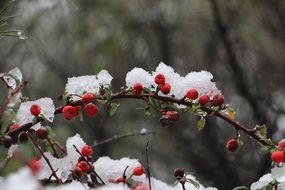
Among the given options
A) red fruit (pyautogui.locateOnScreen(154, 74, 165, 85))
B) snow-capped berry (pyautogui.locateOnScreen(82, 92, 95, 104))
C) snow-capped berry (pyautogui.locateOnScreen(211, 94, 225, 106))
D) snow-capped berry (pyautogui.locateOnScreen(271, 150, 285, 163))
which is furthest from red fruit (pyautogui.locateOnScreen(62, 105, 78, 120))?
snow-capped berry (pyautogui.locateOnScreen(271, 150, 285, 163))

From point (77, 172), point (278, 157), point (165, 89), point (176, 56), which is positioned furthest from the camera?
point (176, 56)

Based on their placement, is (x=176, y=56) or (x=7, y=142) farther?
(x=176, y=56)

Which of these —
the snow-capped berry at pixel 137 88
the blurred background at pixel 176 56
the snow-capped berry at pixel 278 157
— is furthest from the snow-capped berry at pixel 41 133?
the blurred background at pixel 176 56

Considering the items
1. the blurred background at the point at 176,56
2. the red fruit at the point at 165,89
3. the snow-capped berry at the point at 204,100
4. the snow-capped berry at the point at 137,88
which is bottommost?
the snow-capped berry at the point at 137,88

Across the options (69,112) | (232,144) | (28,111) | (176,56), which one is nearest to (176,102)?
(232,144)

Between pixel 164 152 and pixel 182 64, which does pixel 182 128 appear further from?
pixel 164 152

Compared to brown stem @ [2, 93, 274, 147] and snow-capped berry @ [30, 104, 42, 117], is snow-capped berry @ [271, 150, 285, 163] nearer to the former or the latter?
brown stem @ [2, 93, 274, 147]

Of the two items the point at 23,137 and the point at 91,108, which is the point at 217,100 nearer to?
the point at 91,108

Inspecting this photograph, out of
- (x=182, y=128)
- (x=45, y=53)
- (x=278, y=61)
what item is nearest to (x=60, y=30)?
(x=45, y=53)

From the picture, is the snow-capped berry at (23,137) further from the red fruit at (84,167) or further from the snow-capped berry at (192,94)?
the snow-capped berry at (192,94)
